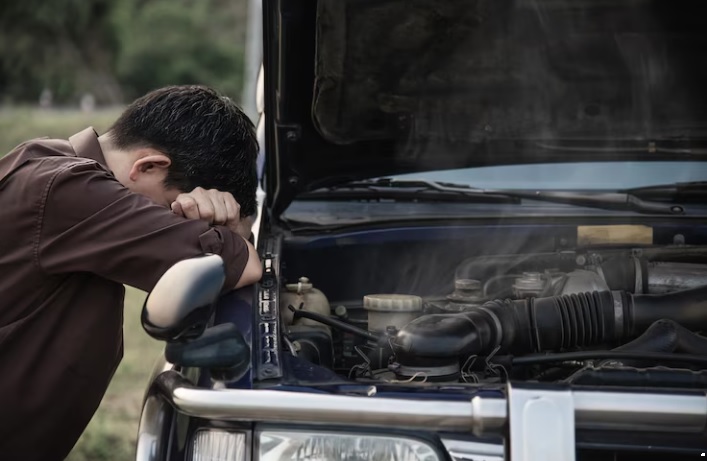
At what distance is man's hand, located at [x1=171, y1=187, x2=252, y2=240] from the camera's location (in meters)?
2.03

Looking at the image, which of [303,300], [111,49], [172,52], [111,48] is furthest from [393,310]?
[111,48]

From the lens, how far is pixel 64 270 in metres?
1.87

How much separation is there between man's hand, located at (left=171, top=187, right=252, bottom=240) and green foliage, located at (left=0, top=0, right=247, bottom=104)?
2722 centimetres

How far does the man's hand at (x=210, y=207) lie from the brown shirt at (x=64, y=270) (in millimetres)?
98

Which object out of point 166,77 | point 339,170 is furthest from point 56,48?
point 339,170

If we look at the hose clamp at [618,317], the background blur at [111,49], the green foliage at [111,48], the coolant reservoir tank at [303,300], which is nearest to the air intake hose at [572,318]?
the hose clamp at [618,317]

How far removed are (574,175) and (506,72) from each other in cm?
39

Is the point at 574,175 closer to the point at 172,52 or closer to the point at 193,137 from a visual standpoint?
the point at 193,137

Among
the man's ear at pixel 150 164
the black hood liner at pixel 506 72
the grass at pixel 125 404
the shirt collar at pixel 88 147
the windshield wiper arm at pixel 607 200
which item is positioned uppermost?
the black hood liner at pixel 506 72

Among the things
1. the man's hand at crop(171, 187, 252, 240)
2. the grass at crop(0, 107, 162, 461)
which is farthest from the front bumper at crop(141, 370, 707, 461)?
the grass at crop(0, 107, 162, 461)

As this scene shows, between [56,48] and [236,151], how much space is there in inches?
1255

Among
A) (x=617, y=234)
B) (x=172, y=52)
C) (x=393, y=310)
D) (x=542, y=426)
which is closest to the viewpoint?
(x=542, y=426)

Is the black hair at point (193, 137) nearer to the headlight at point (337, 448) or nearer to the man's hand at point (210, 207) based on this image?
the man's hand at point (210, 207)

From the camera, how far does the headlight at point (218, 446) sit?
164 cm
